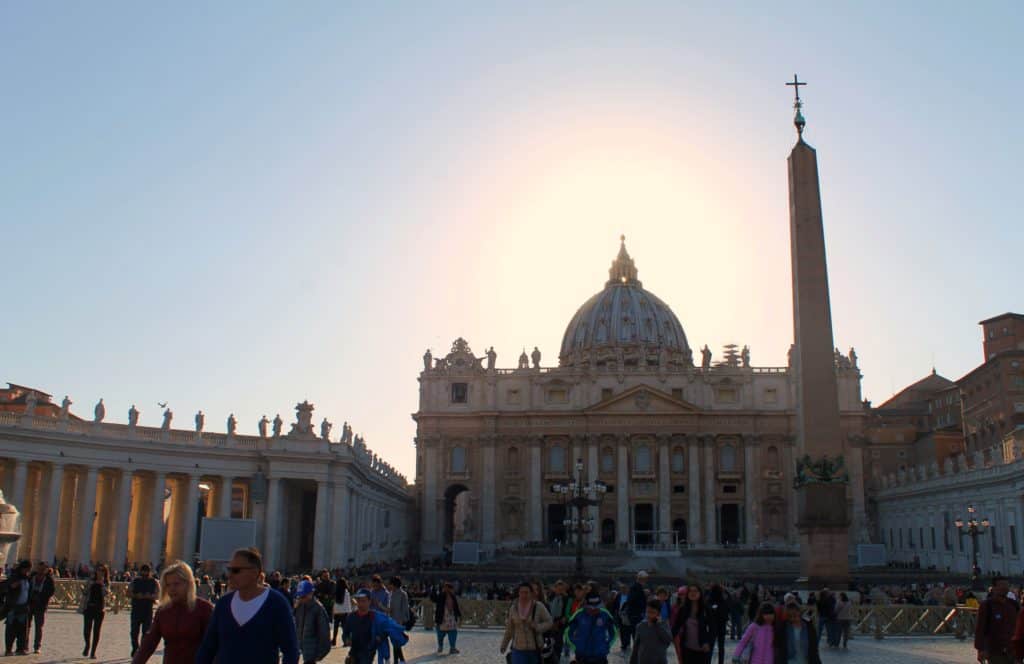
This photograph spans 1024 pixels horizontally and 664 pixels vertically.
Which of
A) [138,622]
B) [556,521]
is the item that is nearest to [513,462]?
[556,521]

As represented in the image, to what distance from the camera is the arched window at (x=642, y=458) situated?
78.4 meters

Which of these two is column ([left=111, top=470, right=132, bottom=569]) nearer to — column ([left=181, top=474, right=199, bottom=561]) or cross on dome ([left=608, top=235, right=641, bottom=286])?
column ([left=181, top=474, right=199, bottom=561])

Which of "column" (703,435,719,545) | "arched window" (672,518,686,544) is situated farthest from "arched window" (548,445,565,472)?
"column" (703,435,719,545)

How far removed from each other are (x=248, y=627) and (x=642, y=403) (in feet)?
238

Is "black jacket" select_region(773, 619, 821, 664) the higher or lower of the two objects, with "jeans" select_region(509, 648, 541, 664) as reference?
higher

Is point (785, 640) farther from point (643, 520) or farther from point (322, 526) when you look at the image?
point (643, 520)

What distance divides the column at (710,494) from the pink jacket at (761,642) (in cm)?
6760

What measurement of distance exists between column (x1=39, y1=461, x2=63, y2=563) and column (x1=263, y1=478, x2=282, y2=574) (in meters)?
8.20

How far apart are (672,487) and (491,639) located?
5680 centimetres

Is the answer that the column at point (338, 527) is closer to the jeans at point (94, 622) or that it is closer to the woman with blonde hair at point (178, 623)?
the jeans at point (94, 622)

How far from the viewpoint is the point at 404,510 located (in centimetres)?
8038

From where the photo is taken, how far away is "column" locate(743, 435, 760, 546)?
75812 millimetres

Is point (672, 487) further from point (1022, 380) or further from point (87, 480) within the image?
point (87, 480)

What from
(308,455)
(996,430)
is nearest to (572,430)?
(996,430)
